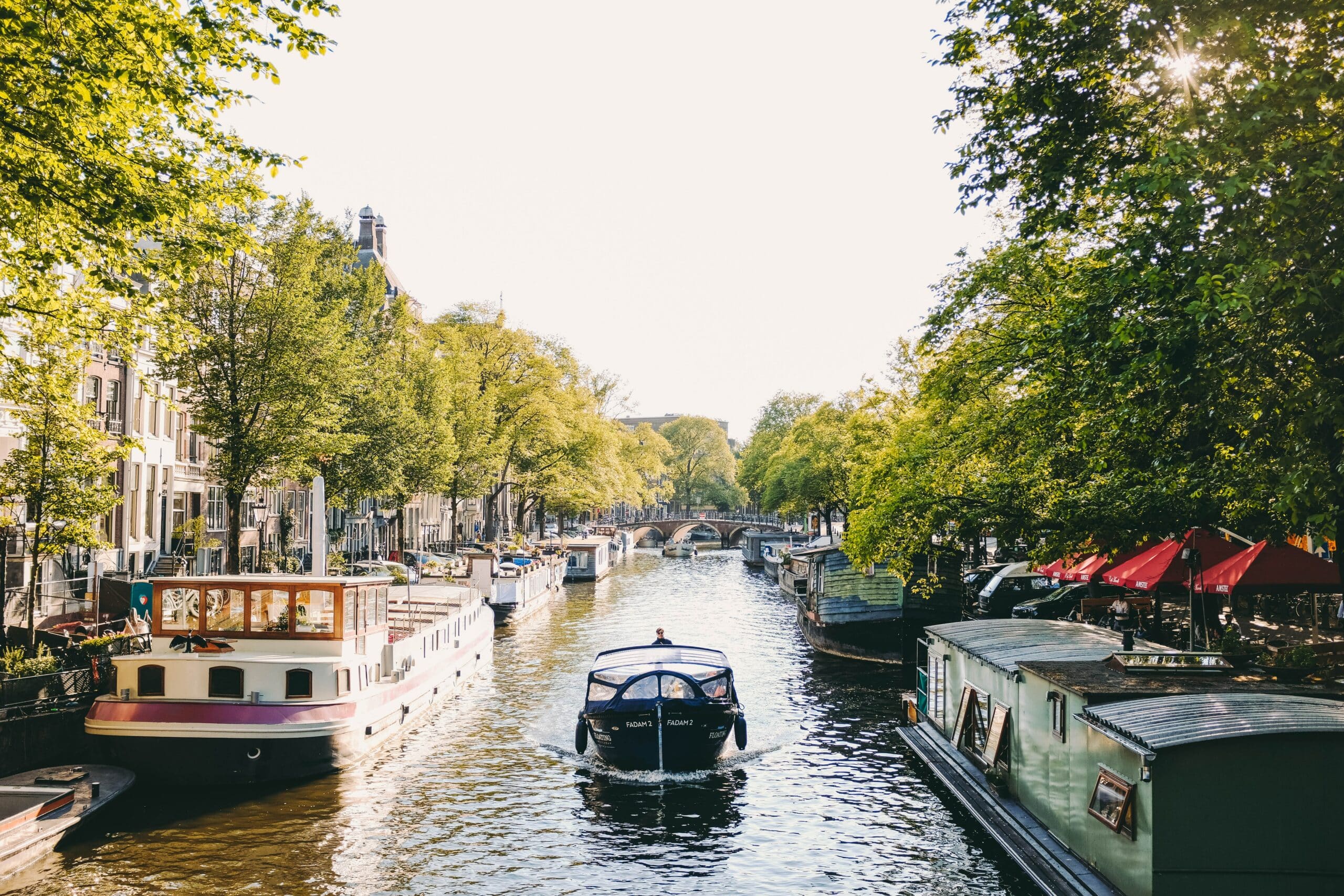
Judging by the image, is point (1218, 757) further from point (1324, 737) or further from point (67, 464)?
point (67, 464)

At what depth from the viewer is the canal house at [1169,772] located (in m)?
12.0

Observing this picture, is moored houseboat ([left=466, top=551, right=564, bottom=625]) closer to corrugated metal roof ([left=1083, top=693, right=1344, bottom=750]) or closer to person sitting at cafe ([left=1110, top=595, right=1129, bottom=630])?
person sitting at cafe ([left=1110, top=595, right=1129, bottom=630])

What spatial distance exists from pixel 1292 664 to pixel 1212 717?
5247 millimetres

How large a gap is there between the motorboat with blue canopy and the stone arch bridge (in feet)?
337

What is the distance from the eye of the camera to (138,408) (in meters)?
42.1

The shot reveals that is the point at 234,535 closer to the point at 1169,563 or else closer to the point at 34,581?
the point at 34,581

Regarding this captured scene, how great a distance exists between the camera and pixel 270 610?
78.5 ft

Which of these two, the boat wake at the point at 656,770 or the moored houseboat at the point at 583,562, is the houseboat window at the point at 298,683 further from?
the moored houseboat at the point at 583,562

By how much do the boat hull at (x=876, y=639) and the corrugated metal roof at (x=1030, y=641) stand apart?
12978 mm

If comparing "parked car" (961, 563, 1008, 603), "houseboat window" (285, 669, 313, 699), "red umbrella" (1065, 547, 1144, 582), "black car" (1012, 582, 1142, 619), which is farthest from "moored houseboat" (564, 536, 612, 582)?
"houseboat window" (285, 669, 313, 699)

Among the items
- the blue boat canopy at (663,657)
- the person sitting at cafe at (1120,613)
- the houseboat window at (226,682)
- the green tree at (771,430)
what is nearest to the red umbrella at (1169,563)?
the person sitting at cafe at (1120,613)

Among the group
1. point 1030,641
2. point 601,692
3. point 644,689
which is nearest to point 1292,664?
point 1030,641

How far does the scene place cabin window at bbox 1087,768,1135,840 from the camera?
42.8ft

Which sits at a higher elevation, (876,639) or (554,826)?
(876,639)
